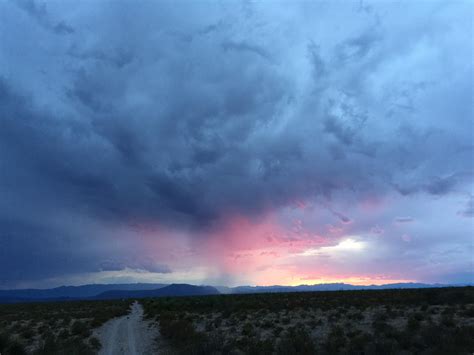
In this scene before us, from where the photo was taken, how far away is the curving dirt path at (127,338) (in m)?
22.9

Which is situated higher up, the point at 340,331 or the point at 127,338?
the point at 340,331

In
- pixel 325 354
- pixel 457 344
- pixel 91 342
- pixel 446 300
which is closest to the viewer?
pixel 457 344

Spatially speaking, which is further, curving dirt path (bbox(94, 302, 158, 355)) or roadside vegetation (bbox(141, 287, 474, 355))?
curving dirt path (bbox(94, 302, 158, 355))

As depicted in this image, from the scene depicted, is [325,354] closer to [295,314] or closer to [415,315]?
[415,315]

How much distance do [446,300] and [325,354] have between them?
2219 cm

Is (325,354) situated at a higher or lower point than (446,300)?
lower

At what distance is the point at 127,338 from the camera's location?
27.1 meters

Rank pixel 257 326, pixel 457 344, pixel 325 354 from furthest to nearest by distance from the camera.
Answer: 1. pixel 257 326
2. pixel 325 354
3. pixel 457 344

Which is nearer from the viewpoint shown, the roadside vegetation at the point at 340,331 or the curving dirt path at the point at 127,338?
the roadside vegetation at the point at 340,331

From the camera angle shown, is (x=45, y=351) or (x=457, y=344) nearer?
(x=457, y=344)

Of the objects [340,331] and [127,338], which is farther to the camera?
[127,338]

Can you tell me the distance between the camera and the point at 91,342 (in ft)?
81.8

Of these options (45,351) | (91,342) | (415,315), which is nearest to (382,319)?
(415,315)

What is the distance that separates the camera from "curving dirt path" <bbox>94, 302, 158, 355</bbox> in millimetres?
22889
